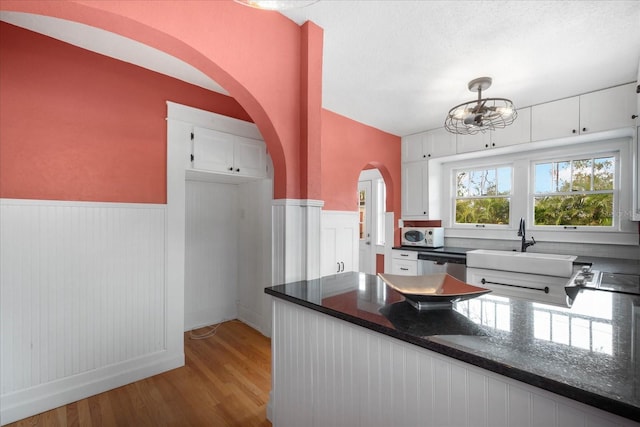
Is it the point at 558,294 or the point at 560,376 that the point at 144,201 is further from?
the point at 558,294

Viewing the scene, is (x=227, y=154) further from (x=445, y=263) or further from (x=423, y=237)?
(x=445, y=263)

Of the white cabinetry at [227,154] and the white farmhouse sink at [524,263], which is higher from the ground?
the white cabinetry at [227,154]

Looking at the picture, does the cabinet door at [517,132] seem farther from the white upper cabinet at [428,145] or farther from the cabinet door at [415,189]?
the cabinet door at [415,189]

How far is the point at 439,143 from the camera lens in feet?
13.0

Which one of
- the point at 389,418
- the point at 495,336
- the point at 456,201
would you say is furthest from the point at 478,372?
the point at 456,201

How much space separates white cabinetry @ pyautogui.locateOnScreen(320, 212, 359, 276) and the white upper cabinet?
4.43 feet

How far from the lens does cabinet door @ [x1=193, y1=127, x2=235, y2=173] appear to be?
269 cm

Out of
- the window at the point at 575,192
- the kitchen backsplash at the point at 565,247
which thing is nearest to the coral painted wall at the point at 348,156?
the kitchen backsplash at the point at 565,247

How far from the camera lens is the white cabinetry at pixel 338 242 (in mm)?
3408

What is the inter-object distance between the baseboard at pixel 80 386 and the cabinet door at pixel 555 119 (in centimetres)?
423

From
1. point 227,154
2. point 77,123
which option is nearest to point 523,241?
point 227,154

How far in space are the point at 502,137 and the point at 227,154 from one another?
3097mm

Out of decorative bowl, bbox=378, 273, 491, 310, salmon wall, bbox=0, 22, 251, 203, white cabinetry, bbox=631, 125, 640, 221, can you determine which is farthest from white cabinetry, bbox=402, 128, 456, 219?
salmon wall, bbox=0, 22, 251, 203

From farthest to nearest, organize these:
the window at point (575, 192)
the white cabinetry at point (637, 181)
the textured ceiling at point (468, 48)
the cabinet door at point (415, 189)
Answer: the cabinet door at point (415, 189)
the window at point (575, 192)
the white cabinetry at point (637, 181)
the textured ceiling at point (468, 48)
